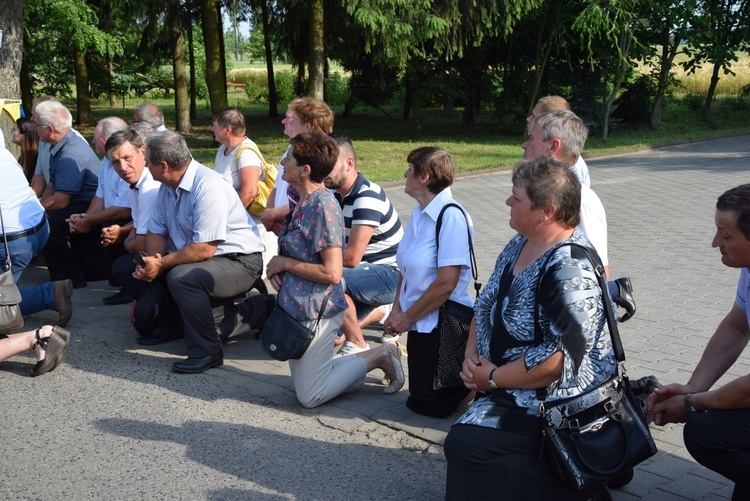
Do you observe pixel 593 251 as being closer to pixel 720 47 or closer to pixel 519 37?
pixel 519 37

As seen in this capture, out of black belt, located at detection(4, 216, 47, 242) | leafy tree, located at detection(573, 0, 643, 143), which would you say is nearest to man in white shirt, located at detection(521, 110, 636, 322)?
black belt, located at detection(4, 216, 47, 242)

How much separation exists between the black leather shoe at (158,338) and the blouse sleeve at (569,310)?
391cm

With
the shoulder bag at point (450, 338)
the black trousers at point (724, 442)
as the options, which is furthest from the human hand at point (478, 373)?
the shoulder bag at point (450, 338)

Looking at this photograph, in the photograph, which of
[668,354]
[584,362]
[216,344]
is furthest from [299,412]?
[668,354]

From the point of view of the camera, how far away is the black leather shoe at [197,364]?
5.68 m

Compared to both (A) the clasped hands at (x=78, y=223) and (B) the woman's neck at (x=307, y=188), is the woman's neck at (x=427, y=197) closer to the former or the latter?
(B) the woman's neck at (x=307, y=188)

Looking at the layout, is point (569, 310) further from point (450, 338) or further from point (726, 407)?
point (450, 338)

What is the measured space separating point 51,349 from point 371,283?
229cm

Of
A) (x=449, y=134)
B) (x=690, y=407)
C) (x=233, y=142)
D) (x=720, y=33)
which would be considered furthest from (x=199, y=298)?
(x=720, y=33)

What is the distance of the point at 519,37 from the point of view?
24875 millimetres

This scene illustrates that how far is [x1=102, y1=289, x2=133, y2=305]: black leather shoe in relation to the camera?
297 inches

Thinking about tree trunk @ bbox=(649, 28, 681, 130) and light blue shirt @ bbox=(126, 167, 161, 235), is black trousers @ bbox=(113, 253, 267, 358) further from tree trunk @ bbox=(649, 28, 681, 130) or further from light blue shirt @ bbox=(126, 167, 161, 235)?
tree trunk @ bbox=(649, 28, 681, 130)

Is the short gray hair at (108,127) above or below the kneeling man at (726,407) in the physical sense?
above

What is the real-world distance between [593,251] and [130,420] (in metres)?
3.05
